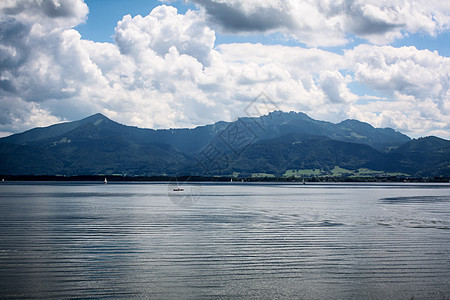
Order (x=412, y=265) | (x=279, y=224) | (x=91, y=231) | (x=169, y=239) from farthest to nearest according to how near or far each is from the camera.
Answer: (x=279, y=224)
(x=91, y=231)
(x=169, y=239)
(x=412, y=265)

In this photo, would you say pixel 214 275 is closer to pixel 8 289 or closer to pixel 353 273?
pixel 353 273

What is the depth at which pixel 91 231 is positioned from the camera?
44219 mm

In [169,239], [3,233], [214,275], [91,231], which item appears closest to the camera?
[214,275]

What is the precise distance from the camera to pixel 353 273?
26.1 m

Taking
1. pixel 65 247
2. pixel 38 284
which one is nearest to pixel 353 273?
pixel 38 284

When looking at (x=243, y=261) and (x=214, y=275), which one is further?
(x=243, y=261)

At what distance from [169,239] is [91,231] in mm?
9773

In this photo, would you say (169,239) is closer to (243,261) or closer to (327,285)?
(243,261)

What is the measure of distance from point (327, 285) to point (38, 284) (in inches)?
561

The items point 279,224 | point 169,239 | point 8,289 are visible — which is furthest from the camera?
point 279,224

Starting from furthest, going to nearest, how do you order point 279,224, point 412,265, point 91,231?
1. point 279,224
2. point 91,231
3. point 412,265

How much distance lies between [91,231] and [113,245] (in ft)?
31.8

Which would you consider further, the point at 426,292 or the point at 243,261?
the point at 243,261

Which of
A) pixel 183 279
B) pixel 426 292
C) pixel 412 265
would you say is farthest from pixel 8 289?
pixel 412 265
